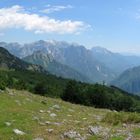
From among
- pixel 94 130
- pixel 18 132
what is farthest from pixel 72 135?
pixel 18 132

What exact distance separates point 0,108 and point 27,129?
8.77 meters

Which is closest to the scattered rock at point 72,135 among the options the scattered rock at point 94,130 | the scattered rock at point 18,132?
the scattered rock at point 94,130

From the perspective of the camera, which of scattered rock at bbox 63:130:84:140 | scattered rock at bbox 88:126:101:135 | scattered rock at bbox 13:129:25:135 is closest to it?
scattered rock at bbox 63:130:84:140

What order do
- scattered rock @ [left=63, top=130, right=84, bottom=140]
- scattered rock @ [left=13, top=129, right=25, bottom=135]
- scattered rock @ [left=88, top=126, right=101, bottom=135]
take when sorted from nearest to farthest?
scattered rock @ [left=63, top=130, right=84, bottom=140] < scattered rock @ [left=13, top=129, right=25, bottom=135] < scattered rock @ [left=88, top=126, right=101, bottom=135]

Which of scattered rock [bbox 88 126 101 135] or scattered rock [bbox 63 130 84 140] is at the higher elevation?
scattered rock [bbox 88 126 101 135]

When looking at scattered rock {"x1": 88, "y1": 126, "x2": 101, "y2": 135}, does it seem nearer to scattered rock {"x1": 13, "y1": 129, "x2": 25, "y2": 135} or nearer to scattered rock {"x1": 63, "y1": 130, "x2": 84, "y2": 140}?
scattered rock {"x1": 63, "y1": 130, "x2": 84, "y2": 140}

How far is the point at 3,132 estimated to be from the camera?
22922 millimetres

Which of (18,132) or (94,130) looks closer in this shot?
(18,132)

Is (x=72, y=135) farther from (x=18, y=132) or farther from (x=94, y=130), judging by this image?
(x=18, y=132)

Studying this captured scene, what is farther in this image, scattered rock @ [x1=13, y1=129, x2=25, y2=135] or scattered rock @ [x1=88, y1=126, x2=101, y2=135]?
scattered rock @ [x1=88, y1=126, x2=101, y2=135]

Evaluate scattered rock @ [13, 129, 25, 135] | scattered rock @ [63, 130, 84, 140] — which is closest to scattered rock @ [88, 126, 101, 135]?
scattered rock @ [63, 130, 84, 140]

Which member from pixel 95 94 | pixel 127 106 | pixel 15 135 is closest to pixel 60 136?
pixel 15 135

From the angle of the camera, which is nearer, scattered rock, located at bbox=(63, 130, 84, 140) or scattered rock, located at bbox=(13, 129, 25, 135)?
scattered rock, located at bbox=(63, 130, 84, 140)

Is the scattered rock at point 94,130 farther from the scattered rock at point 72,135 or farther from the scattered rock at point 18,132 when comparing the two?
the scattered rock at point 18,132
